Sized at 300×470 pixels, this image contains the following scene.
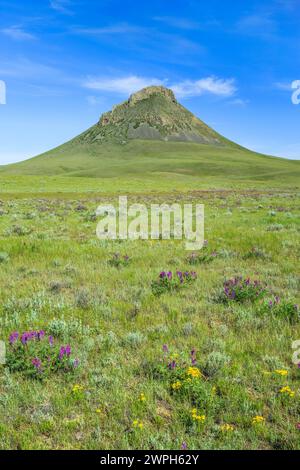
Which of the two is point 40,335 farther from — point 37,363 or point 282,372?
point 282,372

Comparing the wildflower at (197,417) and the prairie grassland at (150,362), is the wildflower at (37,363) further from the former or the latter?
the wildflower at (197,417)

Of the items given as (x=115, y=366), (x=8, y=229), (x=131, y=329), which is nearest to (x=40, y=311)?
(x=131, y=329)

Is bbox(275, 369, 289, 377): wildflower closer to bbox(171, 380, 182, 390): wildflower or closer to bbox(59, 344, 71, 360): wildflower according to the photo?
bbox(171, 380, 182, 390): wildflower

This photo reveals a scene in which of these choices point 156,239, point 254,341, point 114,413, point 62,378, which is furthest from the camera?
point 156,239

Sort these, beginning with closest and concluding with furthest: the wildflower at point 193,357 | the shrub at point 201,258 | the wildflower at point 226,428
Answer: the wildflower at point 226,428
the wildflower at point 193,357
the shrub at point 201,258

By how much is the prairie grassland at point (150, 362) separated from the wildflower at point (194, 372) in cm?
1

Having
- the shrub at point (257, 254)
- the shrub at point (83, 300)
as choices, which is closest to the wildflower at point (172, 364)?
the shrub at point (83, 300)

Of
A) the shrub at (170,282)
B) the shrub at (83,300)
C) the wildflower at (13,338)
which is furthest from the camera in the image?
the shrub at (170,282)

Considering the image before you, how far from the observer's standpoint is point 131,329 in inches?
235

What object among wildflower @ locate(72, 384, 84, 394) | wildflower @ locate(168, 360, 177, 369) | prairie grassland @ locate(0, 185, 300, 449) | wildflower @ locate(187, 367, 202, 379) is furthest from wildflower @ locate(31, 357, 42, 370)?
wildflower @ locate(187, 367, 202, 379)

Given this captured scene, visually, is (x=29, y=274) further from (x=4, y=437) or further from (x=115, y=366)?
(x=4, y=437)

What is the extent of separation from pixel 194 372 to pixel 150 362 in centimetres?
76

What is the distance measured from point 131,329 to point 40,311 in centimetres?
202

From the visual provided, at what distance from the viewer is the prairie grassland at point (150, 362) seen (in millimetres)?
3656
